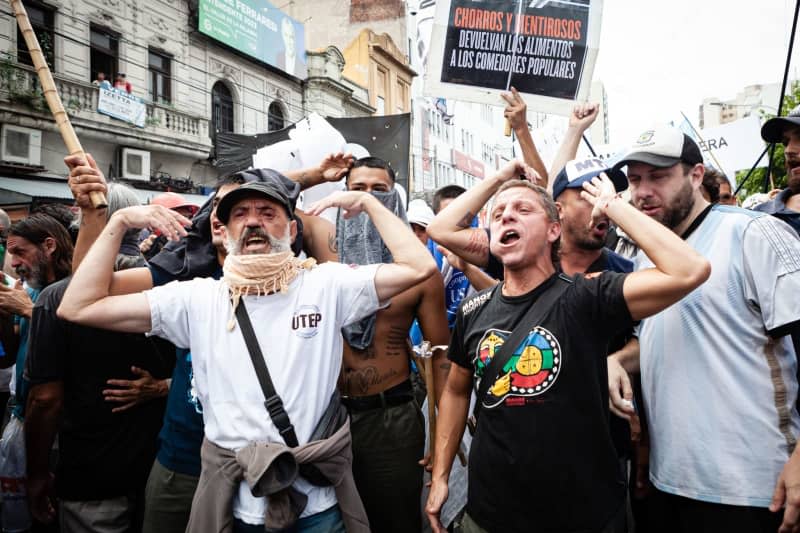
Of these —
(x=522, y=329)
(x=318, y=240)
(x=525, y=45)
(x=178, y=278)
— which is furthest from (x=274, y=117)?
(x=522, y=329)

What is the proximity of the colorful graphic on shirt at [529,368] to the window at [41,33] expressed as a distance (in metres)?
16.9

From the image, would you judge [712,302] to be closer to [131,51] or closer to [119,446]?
[119,446]

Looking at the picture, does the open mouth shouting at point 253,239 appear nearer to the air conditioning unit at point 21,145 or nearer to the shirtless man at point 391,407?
the shirtless man at point 391,407

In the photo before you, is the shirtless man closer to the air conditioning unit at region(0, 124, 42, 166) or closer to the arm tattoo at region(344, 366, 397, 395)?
the arm tattoo at region(344, 366, 397, 395)

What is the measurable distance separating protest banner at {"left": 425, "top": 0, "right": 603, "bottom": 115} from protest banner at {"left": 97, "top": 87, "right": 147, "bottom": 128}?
15179mm

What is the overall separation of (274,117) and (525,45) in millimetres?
20797

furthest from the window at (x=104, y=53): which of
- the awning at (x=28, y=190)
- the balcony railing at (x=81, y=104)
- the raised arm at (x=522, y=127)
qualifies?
the raised arm at (x=522, y=127)

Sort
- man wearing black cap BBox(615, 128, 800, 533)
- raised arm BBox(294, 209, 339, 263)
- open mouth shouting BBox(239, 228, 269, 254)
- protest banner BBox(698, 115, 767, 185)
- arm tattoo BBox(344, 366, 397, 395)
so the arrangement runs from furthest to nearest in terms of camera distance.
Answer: protest banner BBox(698, 115, 767, 185), raised arm BBox(294, 209, 339, 263), arm tattoo BBox(344, 366, 397, 395), open mouth shouting BBox(239, 228, 269, 254), man wearing black cap BBox(615, 128, 800, 533)

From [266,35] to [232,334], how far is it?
22.3 m

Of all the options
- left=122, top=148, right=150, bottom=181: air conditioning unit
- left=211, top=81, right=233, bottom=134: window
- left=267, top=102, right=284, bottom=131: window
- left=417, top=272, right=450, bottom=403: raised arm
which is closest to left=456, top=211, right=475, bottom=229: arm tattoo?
left=417, top=272, right=450, bottom=403: raised arm

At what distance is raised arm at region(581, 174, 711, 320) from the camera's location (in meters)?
1.75

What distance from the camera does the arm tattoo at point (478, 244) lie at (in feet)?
8.97

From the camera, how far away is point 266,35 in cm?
2148

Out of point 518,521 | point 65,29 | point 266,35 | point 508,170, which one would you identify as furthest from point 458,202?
point 266,35
